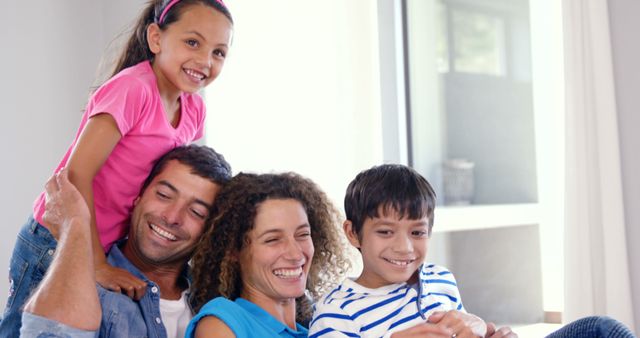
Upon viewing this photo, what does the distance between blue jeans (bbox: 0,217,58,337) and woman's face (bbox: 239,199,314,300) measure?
538 millimetres

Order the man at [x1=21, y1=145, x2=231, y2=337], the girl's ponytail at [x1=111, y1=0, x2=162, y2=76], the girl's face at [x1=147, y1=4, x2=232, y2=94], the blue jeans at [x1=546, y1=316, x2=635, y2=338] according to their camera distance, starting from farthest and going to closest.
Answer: the girl's ponytail at [x1=111, y1=0, x2=162, y2=76]
the girl's face at [x1=147, y1=4, x2=232, y2=94]
the man at [x1=21, y1=145, x2=231, y2=337]
the blue jeans at [x1=546, y1=316, x2=635, y2=338]

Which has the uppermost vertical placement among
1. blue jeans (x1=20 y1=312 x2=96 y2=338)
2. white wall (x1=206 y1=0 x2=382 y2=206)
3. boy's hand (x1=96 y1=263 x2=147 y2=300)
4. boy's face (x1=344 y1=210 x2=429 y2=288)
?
white wall (x1=206 y1=0 x2=382 y2=206)

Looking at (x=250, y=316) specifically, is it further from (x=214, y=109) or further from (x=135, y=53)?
(x=214, y=109)

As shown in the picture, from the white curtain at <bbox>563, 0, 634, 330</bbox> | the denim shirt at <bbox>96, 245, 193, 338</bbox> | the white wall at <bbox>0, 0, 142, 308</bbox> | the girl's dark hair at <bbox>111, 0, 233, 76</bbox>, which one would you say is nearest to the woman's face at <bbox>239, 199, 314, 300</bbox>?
the denim shirt at <bbox>96, 245, 193, 338</bbox>

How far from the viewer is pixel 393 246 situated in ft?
5.84

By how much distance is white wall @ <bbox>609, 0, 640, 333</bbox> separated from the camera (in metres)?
2.18

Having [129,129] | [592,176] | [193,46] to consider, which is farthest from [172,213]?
[592,176]

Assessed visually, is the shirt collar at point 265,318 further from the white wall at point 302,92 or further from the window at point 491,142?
the white wall at point 302,92

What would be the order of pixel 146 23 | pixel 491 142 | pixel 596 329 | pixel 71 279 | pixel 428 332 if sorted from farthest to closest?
1. pixel 491 142
2. pixel 146 23
3. pixel 71 279
4. pixel 428 332
5. pixel 596 329

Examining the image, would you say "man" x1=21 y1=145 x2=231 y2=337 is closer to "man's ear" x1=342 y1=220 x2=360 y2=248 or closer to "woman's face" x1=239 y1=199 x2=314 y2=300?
"woman's face" x1=239 y1=199 x2=314 y2=300

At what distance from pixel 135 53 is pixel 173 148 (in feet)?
1.22

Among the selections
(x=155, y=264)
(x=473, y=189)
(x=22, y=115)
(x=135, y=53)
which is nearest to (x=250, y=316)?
(x=155, y=264)

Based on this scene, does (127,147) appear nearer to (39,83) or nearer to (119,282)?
(119,282)

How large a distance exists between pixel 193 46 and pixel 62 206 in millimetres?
564
